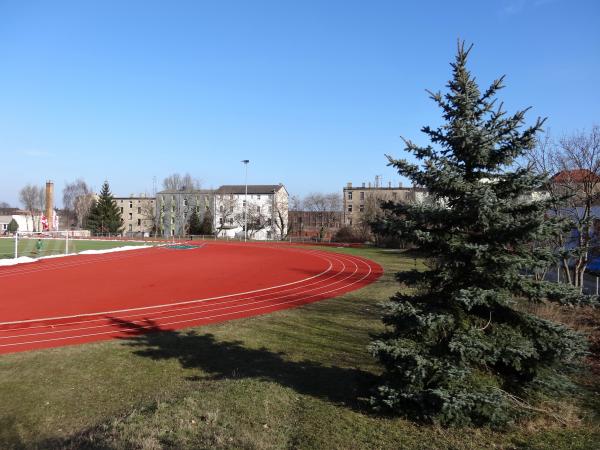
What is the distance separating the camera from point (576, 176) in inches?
768

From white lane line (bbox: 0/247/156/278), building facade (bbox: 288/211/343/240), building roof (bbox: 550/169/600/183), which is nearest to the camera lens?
building roof (bbox: 550/169/600/183)

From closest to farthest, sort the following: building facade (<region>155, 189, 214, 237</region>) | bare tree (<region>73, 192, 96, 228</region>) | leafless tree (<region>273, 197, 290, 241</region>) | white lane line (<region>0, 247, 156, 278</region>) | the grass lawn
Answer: the grass lawn
white lane line (<region>0, 247, 156, 278</region>)
leafless tree (<region>273, 197, 290, 241</region>)
building facade (<region>155, 189, 214, 237</region>)
bare tree (<region>73, 192, 96, 228</region>)

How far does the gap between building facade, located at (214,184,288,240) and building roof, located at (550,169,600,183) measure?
62.7 metres

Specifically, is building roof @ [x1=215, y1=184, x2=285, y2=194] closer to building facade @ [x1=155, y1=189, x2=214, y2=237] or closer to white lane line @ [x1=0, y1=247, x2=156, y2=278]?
building facade @ [x1=155, y1=189, x2=214, y2=237]

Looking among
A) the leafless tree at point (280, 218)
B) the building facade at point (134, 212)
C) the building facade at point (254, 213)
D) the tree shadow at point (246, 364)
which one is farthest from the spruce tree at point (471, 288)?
the building facade at point (134, 212)

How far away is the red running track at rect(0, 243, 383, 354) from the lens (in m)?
16.2

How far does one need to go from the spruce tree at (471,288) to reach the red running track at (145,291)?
38.2ft

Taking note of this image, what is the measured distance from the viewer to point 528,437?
6324mm

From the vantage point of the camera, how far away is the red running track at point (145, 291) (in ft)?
53.3

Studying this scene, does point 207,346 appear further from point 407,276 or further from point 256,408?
point 407,276

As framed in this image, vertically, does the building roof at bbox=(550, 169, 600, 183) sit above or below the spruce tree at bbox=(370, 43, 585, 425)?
above

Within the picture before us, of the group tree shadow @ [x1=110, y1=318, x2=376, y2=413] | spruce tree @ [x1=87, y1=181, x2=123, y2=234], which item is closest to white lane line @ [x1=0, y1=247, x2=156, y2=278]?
tree shadow @ [x1=110, y1=318, x2=376, y2=413]

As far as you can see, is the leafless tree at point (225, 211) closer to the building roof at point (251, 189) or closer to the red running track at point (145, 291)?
the building roof at point (251, 189)

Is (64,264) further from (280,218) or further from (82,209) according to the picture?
(82,209)
